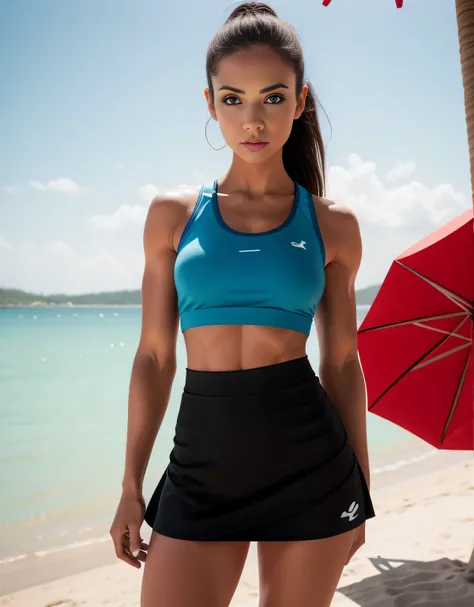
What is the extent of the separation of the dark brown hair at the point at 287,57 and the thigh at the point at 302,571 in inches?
41.4

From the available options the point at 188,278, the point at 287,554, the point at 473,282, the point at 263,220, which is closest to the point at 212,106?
the point at 263,220

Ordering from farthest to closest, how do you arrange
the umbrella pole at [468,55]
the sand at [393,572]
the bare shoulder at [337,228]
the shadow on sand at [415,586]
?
the sand at [393,572] < the shadow on sand at [415,586] < the umbrella pole at [468,55] < the bare shoulder at [337,228]

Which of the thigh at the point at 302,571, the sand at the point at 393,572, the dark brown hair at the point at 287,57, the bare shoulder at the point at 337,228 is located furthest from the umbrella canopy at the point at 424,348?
the thigh at the point at 302,571

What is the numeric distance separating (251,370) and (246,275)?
23cm

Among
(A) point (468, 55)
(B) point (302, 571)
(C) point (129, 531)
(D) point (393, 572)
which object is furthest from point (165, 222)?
(D) point (393, 572)

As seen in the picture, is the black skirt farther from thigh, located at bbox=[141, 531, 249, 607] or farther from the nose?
the nose

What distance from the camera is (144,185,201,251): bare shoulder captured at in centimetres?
172

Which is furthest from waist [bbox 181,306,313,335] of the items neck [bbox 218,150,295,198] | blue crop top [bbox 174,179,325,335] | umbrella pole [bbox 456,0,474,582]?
umbrella pole [bbox 456,0,474,582]

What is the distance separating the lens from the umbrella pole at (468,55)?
264cm

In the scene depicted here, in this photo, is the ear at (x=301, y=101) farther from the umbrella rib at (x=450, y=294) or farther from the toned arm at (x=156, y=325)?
the umbrella rib at (x=450, y=294)

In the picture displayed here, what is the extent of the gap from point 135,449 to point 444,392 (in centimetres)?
272

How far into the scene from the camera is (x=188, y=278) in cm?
163

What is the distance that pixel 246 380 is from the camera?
1570 millimetres

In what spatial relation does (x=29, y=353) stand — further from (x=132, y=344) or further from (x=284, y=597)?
(x=284, y=597)
